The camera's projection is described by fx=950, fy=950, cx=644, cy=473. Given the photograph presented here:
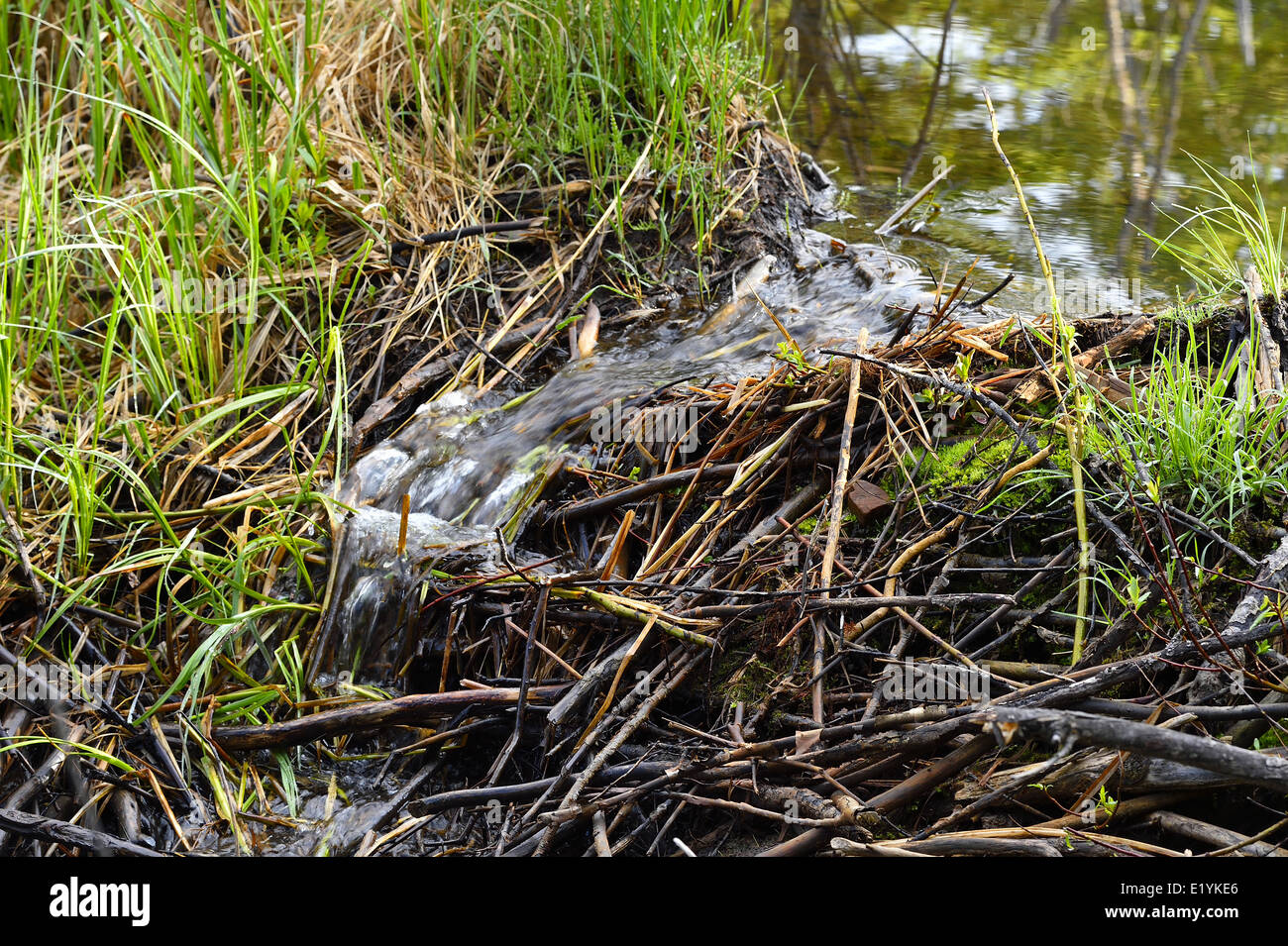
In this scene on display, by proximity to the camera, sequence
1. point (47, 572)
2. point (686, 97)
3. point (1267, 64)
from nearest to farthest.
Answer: point (47, 572)
point (686, 97)
point (1267, 64)

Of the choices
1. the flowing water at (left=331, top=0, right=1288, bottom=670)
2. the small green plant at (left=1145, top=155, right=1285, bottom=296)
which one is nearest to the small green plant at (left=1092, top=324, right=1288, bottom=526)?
the small green plant at (left=1145, top=155, right=1285, bottom=296)

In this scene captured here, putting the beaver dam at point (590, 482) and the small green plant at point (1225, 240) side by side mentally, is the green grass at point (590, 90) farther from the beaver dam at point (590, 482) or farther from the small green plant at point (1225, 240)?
the small green plant at point (1225, 240)

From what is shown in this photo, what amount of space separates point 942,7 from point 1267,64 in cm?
157

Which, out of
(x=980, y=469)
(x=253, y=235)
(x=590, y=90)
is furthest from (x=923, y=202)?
(x=253, y=235)

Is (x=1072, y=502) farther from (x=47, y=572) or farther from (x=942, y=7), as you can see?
(x=942, y=7)

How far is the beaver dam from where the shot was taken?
157 centimetres

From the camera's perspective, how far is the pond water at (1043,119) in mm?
3152

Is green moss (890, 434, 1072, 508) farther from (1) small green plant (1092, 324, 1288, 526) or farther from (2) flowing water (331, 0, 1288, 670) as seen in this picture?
(2) flowing water (331, 0, 1288, 670)

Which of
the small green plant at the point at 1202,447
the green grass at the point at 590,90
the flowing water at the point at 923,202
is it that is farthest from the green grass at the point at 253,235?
the small green plant at the point at 1202,447

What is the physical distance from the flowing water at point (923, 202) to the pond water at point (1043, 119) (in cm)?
1

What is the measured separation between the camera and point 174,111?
3215 millimetres

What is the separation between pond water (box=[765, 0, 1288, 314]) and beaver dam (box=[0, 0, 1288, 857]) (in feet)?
0.22

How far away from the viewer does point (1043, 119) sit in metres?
4.01
